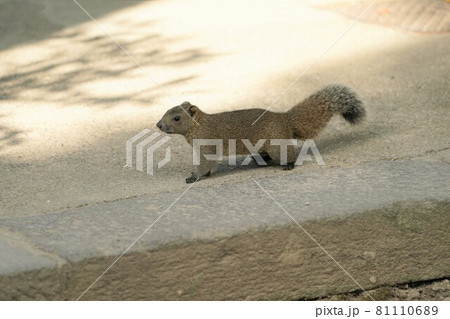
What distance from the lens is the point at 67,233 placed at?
307 centimetres

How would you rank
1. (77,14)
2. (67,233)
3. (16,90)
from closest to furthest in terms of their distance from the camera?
(67,233) < (16,90) < (77,14)

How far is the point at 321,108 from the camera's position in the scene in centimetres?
419

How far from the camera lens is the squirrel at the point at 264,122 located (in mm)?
A: 4086

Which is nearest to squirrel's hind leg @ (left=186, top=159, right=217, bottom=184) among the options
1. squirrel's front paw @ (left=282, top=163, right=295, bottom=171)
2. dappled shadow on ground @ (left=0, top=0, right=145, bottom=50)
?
squirrel's front paw @ (left=282, top=163, right=295, bottom=171)

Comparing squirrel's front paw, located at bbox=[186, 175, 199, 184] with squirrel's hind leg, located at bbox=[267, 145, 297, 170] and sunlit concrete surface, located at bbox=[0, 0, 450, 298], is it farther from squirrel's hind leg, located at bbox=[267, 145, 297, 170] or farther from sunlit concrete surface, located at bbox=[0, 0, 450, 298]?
squirrel's hind leg, located at bbox=[267, 145, 297, 170]

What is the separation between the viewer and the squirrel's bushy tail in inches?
164

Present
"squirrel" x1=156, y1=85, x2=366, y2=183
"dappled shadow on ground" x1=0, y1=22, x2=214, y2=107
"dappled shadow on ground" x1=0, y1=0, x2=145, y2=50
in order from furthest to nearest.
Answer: "dappled shadow on ground" x1=0, y1=0, x2=145, y2=50 → "dappled shadow on ground" x1=0, y1=22, x2=214, y2=107 → "squirrel" x1=156, y1=85, x2=366, y2=183

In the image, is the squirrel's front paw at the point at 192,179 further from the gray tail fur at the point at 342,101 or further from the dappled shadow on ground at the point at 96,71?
the dappled shadow on ground at the point at 96,71

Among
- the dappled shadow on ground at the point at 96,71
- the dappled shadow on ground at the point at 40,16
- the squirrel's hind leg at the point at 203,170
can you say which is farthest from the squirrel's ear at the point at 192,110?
the dappled shadow on ground at the point at 40,16

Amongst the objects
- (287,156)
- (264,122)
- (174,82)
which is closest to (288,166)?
(287,156)

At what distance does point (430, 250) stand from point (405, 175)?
411mm

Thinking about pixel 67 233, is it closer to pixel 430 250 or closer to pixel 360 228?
pixel 360 228

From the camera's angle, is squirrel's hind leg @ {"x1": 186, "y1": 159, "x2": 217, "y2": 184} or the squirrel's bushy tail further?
the squirrel's bushy tail

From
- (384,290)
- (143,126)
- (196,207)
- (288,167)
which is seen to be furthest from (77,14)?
(384,290)
